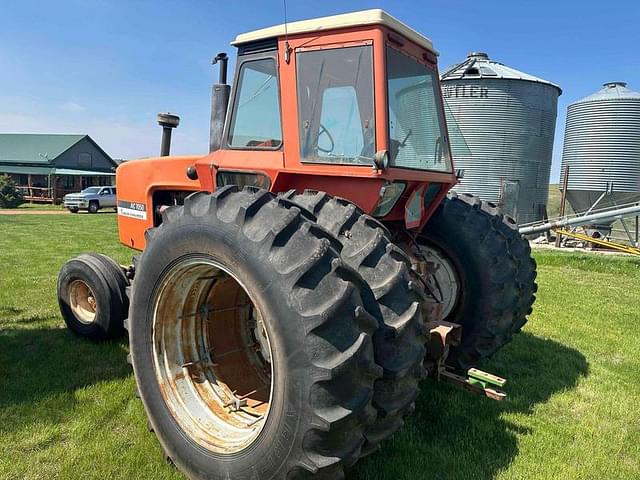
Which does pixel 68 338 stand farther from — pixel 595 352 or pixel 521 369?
pixel 595 352

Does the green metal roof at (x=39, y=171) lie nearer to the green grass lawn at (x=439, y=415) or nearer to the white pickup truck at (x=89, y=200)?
the white pickup truck at (x=89, y=200)

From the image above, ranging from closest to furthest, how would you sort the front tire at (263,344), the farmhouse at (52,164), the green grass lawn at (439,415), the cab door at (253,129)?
the front tire at (263,344) → the green grass lawn at (439,415) → the cab door at (253,129) → the farmhouse at (52,164)

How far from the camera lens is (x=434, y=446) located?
3096mm

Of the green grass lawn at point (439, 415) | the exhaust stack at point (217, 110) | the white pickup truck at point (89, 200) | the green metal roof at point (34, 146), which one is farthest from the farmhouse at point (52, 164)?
the exhaust stack at point (217, 110)

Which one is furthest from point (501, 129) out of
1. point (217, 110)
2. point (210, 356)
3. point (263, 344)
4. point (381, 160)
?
point (210, 356)

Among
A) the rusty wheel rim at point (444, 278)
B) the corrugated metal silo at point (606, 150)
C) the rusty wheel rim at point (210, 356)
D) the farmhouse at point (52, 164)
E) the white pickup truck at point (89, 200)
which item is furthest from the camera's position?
the farmhouse at point (52, 164)

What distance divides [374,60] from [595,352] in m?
4.06

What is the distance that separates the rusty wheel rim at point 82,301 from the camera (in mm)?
4895

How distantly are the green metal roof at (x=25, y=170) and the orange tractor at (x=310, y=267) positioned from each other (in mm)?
36398

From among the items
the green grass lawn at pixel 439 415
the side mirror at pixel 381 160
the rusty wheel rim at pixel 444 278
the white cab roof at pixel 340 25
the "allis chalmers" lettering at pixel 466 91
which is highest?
the "allis chalmers" lettering at pixel 466 91

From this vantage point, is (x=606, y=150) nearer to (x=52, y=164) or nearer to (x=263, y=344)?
(x=263, y=344)

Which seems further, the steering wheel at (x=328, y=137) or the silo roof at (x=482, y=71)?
the silo roof at (x=482, y=71)

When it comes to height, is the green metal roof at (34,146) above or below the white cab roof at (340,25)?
above

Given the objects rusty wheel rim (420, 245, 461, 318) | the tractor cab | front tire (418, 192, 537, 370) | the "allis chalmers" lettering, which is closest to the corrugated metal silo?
the "allis chalmers" lettering
